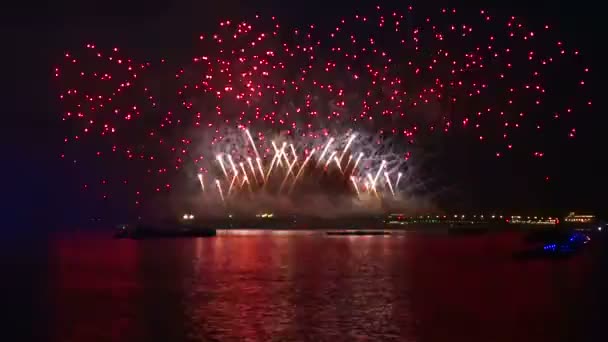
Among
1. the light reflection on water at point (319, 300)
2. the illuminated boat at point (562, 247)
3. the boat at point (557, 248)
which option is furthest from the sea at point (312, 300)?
the illuminated boat at point (562, 247)

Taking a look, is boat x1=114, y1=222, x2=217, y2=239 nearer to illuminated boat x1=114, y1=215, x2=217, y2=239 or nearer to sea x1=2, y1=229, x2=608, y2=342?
illuminated boat x1=114, y1=215, x2=217, y2=239

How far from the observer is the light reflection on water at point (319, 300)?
17766 millimetres

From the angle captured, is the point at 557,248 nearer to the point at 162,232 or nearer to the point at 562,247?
the point at 562,247

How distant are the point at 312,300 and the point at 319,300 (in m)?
0.19

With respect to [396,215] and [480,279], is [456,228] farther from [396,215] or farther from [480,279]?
[480,279]

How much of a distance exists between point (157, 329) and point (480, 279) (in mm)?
14155

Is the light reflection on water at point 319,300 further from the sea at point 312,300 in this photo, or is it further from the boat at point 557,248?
the boat at point 557,248

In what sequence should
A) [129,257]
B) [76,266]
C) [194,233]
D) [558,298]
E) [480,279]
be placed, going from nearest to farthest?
[558,298] < [480,279] < [76,266] < [129,257] < [194,233]

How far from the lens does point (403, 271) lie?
32781mm

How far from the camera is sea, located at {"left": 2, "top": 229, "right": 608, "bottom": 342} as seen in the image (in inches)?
698

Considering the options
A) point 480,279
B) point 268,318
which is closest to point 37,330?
point 268,318

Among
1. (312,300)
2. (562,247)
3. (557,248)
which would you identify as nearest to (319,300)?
(312,300)

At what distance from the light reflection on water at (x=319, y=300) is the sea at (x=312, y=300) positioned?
0.04m

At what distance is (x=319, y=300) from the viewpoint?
23031 millimetres
